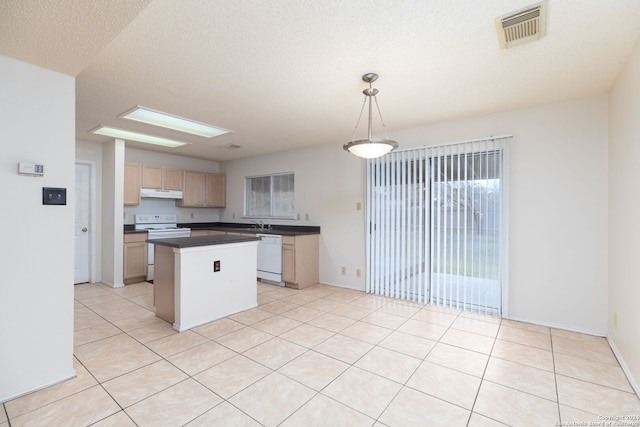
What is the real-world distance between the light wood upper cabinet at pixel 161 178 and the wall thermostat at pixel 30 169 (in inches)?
140

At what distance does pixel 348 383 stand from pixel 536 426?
3.61ft

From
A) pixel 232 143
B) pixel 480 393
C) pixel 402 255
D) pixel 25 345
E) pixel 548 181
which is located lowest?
pixel 480 393

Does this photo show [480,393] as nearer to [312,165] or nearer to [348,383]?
[348,383]

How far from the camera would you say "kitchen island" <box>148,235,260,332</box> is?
3021 millimetres

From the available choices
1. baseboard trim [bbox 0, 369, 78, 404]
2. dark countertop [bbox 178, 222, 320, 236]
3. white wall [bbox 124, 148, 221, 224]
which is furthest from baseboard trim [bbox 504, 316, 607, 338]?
white wall [bbox 124, 148, 221, 224]

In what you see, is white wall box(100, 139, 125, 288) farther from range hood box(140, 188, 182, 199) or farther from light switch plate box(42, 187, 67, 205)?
light switch plate box(42, 187, 67, 205)

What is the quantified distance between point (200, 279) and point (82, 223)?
311 cm

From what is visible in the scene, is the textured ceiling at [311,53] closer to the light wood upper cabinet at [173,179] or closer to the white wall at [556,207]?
the white wall at [556,207]

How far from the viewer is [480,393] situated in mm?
1982

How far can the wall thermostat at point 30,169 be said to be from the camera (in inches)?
74.9

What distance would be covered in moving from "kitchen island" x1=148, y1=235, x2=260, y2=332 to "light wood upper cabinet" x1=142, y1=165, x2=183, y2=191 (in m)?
2.55

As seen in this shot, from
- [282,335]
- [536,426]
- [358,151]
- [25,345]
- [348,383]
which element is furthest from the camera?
[282,335]

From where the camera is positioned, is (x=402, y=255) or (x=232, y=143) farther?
(x=232, y=143)

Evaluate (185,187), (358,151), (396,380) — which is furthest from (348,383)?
(185,187)
